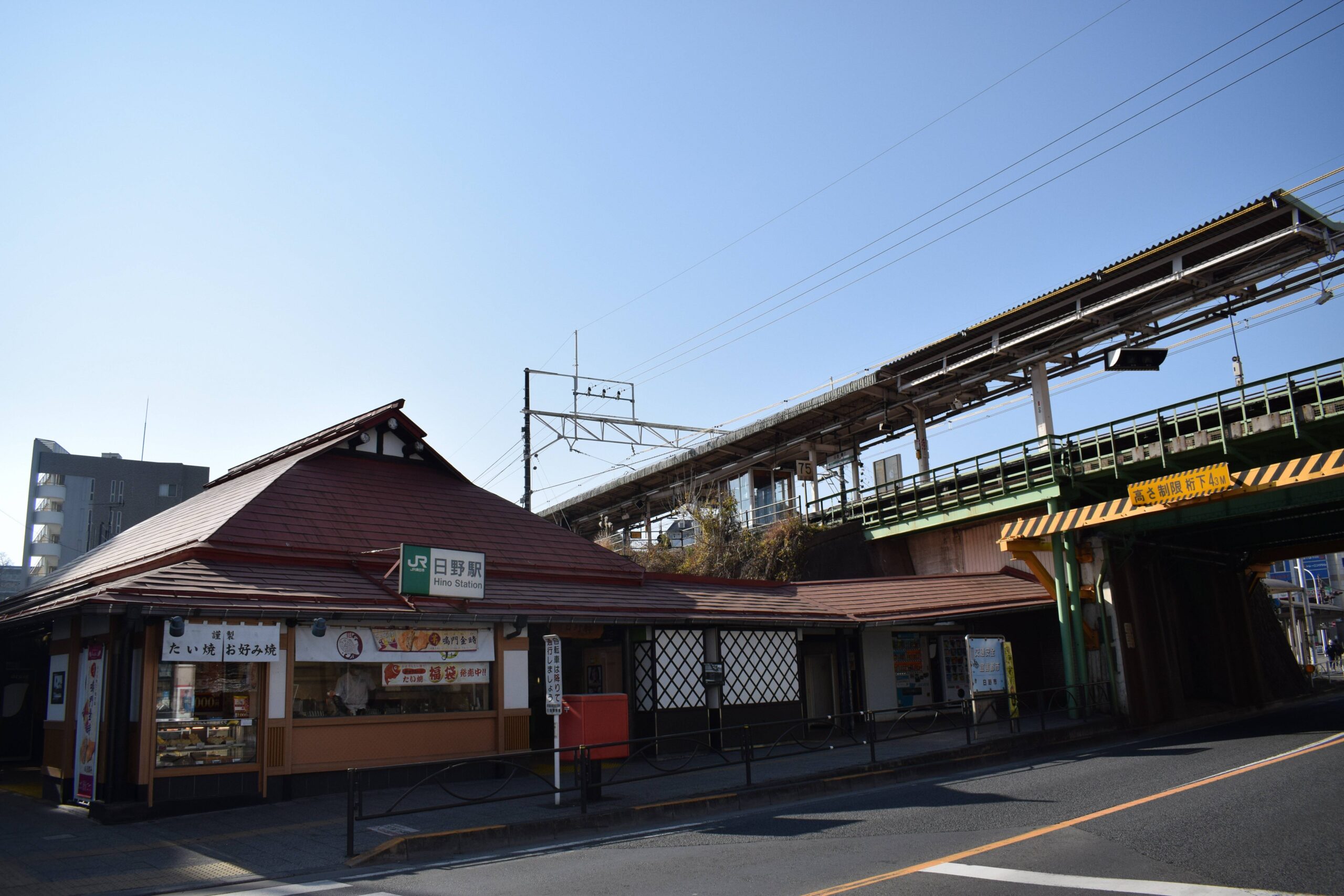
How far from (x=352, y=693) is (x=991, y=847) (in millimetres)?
10799

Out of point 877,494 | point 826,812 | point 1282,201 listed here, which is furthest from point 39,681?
point 1282,201

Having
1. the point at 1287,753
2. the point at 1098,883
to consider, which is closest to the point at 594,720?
the point at 1098,883

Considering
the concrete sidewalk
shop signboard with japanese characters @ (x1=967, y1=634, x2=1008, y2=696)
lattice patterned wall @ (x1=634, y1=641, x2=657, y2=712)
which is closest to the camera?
the concrete sidewalk

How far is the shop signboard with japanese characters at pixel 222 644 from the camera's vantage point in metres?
13.4

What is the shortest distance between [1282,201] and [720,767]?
18081 millimetres

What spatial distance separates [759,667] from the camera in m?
21.2

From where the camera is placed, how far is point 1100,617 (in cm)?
2384

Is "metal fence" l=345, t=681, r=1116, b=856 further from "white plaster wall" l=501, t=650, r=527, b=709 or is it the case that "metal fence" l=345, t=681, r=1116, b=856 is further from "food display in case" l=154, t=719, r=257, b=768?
"food display in case" l=154, t=719, r=257, b=768

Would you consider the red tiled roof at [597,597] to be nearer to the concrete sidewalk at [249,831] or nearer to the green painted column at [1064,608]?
the green painted column at [1064,608]

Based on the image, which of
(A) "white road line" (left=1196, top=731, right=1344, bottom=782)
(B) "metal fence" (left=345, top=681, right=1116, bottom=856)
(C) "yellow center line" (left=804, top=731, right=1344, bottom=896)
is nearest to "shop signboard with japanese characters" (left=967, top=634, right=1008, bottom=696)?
(B) "metal fence" (left=345, top=681, right=1116, bottom=856)

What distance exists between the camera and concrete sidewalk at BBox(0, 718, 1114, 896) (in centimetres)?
984

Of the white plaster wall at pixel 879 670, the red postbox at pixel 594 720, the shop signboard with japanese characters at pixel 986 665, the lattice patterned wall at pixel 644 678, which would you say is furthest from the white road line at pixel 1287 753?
the lattice patterned wall at pixel 644 678

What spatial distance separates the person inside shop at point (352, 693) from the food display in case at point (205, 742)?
142 cm

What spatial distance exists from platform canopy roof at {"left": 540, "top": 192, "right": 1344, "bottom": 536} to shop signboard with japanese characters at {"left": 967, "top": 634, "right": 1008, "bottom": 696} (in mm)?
10236
